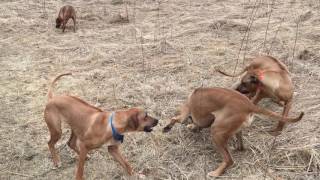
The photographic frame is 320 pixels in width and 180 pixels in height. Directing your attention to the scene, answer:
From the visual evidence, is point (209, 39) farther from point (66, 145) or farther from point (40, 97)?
point (66, 145)

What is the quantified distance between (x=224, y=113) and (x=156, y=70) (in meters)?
2.95

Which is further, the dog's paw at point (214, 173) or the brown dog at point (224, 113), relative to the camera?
the dog's paw at point (214, 173)

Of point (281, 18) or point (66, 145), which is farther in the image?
point (281, 18)

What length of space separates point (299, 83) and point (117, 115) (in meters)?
3.20

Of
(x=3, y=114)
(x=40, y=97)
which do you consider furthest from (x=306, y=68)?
(x=3, y=114)

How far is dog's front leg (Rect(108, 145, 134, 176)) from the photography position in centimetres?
530

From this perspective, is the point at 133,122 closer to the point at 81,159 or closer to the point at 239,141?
the point at 81,159

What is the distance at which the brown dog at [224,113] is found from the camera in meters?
5.05

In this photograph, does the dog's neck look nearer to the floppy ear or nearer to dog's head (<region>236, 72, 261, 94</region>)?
the floppy ear

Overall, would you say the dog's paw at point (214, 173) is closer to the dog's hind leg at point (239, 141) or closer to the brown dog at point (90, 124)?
the dog's hind leg at point (239, 141)

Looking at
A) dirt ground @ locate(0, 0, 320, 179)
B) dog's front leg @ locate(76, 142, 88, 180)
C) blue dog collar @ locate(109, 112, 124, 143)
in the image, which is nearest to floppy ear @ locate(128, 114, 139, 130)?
blue dog collar @ locate(109, 112, 124, 143)

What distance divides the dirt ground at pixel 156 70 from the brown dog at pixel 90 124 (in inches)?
10.7

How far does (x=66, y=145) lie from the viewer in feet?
19.9

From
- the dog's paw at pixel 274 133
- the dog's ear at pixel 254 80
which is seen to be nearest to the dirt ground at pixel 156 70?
the dog's paw at pixel 274 133
